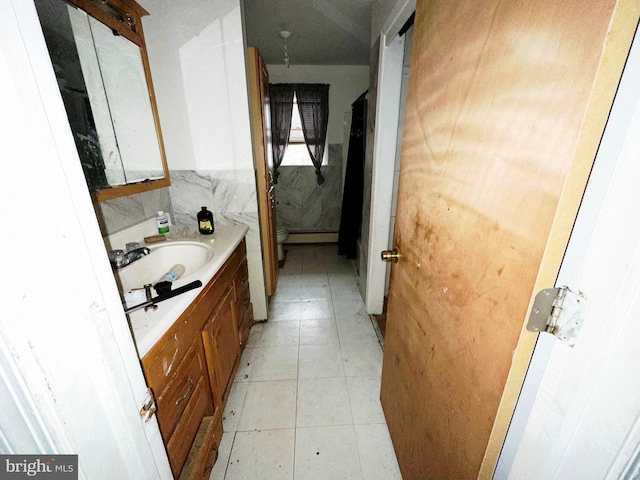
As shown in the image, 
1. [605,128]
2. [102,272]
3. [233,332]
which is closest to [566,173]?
[605,128]

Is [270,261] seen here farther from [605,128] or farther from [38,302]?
[605,128]

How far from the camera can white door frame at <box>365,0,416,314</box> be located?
152 centimetres

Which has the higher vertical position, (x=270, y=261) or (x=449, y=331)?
(x=449, y=331)

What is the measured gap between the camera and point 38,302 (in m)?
0.31

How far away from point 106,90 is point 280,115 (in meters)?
2.34

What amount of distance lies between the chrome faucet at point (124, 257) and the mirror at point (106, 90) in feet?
0.80

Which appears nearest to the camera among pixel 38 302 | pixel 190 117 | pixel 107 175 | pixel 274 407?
pixel 38 302

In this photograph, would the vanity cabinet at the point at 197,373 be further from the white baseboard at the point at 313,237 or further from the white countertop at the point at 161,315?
the white baseboard at the point at 313,237

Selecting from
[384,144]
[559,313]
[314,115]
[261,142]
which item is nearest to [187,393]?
[559,313]

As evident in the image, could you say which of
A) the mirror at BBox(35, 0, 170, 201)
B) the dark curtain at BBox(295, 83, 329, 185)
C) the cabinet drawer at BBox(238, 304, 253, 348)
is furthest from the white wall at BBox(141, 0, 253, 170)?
the dark curtain at BBox(295, 83, 329, 185)

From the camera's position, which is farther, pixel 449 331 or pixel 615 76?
pixel 449 331

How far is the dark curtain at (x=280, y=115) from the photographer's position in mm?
3148

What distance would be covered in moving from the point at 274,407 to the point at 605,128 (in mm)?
1641

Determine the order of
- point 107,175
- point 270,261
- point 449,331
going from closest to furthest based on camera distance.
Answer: point 449,331 < point 107,175 < point 270,261
